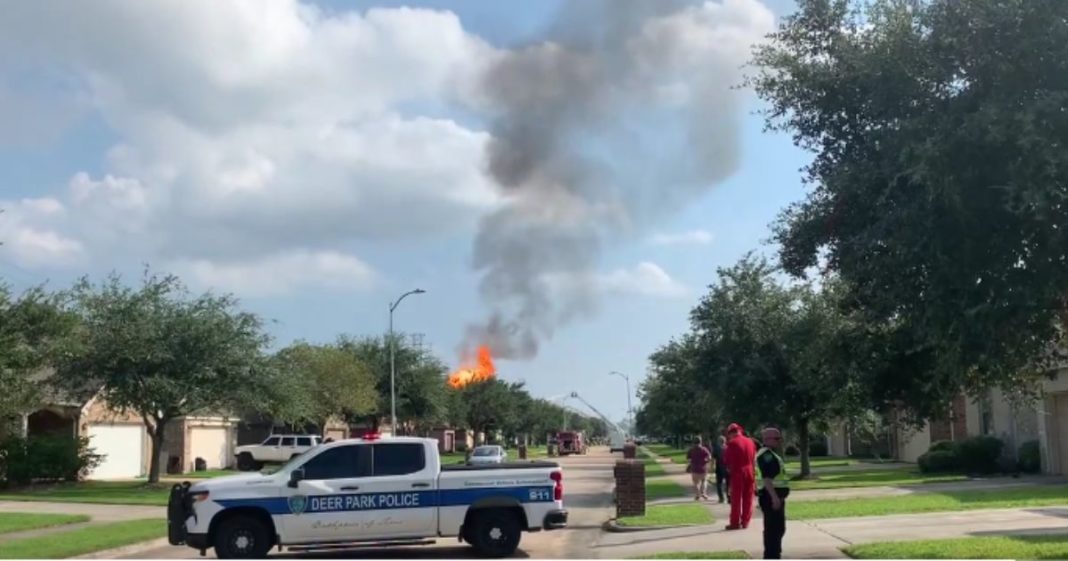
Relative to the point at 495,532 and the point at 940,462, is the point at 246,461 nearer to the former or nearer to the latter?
the point at 940,462

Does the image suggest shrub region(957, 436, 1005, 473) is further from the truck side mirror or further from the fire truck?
the fire truck

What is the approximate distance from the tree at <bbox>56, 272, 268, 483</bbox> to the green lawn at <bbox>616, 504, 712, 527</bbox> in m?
18.1

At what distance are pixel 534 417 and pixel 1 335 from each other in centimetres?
11714

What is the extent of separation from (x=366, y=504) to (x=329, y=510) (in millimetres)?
545

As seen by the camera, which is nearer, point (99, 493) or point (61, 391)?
point (99, 493)

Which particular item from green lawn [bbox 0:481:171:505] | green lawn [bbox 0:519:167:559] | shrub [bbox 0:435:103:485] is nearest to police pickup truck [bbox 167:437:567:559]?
green lawn [bbox 0:519:167:559]

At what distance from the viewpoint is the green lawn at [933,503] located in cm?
2183

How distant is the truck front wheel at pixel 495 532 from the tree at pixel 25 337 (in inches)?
487

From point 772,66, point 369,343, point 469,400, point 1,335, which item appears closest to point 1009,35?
point 772,66

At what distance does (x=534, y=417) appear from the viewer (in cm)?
14000

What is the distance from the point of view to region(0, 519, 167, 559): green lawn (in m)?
18.5

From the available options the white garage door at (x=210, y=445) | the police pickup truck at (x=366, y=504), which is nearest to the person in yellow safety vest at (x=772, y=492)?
the police pickup truck at (x=366, y=504)

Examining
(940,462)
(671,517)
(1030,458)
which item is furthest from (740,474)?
(940,462)

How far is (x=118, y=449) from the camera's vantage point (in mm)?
49594
